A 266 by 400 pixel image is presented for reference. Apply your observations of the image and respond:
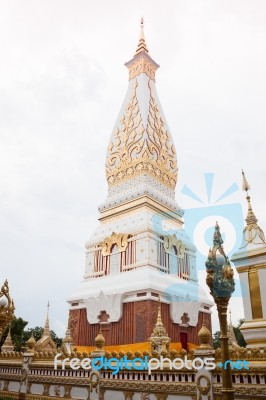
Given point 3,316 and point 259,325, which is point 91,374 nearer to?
point 3,316

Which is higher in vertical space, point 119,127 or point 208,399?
point 119,127

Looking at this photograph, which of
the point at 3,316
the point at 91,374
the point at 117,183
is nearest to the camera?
the point at 91,374

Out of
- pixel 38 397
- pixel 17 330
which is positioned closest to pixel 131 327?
pixel 38 397

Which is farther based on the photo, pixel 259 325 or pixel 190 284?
pixel 190 284

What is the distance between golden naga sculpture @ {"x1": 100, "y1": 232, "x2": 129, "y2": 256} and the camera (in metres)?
21.5

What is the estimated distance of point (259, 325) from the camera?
29.2 feet

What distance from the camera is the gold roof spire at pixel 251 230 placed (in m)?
10.6

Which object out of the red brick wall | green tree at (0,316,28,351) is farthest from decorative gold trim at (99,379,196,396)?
green tree at (0,316,28,351)

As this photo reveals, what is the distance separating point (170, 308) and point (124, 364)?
10.6 metres

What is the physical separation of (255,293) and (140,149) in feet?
54.0

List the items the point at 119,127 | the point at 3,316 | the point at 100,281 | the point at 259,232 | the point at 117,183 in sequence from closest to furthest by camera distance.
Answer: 1. the point at 259,232
2. the point at 3,316
3. the point at 100,281
4. the point at 117,183
5. the point at 119,127

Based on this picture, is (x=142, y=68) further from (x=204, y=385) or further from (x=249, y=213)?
(x=204, y=385)

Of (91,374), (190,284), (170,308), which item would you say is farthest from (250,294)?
(190,284)

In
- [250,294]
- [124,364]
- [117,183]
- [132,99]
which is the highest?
[132,99]
